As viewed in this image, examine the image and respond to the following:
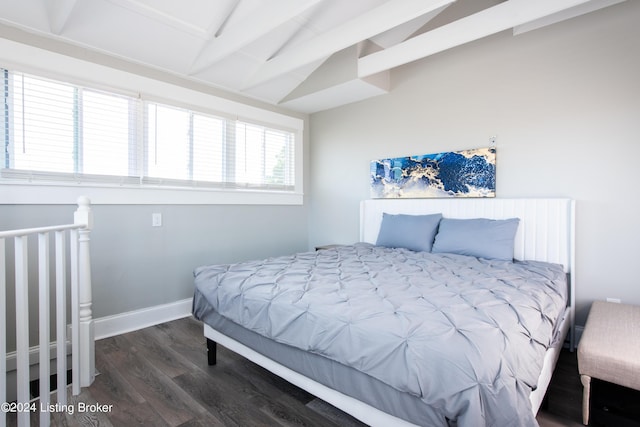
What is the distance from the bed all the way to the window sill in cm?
121

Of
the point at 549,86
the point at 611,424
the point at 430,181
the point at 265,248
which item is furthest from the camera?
the point at 265,248

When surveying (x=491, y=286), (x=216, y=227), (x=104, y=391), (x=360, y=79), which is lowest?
(x=104, y=391)

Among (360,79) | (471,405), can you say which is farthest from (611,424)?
(360,79)

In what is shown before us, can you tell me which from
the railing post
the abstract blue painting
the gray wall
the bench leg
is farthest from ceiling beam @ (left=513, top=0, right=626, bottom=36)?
the railing post

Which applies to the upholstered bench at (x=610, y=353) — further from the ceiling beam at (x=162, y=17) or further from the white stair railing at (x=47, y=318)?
the ceiling beam at (x=162, y=17)

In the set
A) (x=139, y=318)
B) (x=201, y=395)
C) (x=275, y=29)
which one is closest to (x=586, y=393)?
(x=201, y=395)

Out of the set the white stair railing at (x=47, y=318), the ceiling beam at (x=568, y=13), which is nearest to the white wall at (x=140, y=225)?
the white stair railing at (x=47, y=318)

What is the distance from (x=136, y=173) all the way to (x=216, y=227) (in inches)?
36.1

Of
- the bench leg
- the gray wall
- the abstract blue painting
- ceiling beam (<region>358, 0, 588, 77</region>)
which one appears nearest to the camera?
the bench leg

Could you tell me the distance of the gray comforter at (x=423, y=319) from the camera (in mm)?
1021

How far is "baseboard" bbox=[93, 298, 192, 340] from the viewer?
2.63 meters

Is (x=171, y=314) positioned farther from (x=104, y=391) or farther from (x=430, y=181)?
(x=430, y=181)

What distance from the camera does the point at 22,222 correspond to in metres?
2.29

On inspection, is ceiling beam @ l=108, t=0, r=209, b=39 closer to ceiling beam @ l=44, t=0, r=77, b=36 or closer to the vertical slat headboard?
ceiling beam @ l=44, t=0, r=77, b=36
